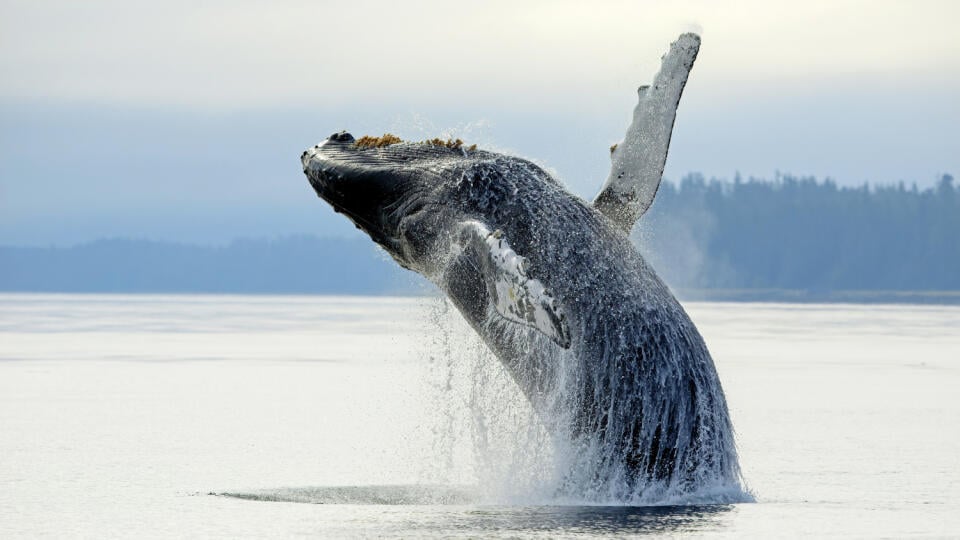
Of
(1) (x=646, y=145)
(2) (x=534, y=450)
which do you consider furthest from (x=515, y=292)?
(1) (x=646, y=145)

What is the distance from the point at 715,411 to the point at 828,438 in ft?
12.1

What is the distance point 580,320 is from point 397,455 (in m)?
3.13

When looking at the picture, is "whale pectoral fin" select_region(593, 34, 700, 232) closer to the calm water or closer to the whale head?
the whale head

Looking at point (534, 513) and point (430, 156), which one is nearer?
point (534, 513)

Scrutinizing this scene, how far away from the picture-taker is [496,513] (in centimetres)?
725

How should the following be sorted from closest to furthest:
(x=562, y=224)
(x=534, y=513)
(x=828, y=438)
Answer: (x=534, y=513) → (x=562, y=224) → (x=828, y=438)

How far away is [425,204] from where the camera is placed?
8.15 meters

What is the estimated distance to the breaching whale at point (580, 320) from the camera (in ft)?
24.8

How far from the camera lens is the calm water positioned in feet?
23.0

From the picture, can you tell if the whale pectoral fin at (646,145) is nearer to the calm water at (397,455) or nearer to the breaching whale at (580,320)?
the breaching whale at (580,320)

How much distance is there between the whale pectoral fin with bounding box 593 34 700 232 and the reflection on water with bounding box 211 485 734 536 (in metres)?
1.81

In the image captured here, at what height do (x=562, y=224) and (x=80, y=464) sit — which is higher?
(x=562, y=224)

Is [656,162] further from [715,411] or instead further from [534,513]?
[534,513]

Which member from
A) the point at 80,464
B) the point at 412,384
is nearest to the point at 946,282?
the point at 412,384
